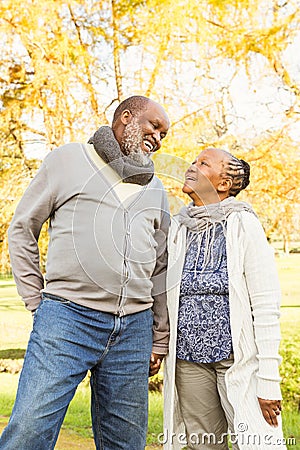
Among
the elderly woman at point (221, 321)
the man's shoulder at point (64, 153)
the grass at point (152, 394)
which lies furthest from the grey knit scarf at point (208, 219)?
the grass at point (152, 394)

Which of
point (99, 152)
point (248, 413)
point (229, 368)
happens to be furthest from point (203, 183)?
point (248, 413)

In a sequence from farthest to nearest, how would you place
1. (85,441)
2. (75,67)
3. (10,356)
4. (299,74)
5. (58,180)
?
(10,356), (75,67), (299,74), (85,441), (58,180)

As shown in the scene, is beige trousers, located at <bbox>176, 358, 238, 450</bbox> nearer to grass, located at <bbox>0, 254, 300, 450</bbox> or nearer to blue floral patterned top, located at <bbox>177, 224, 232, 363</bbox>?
blue floral patterned top, located at <bbox>177, 224, 232, 363</bbox>

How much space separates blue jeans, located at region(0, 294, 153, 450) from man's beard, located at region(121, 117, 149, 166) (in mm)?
414

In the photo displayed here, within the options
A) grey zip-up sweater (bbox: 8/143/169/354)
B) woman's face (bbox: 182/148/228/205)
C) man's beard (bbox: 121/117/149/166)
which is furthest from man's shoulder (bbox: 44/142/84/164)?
woman's face (bbox: 182/148/228/205)

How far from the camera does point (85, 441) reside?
3.61 metres

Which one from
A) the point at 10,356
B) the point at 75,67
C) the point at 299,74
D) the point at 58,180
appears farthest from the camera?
the point at 10,356

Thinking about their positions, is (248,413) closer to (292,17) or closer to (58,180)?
(58,180)

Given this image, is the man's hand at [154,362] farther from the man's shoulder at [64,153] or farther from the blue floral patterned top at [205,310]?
the man's shoulder at [64,153]

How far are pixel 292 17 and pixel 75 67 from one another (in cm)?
149

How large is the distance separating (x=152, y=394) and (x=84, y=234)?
3010 mm

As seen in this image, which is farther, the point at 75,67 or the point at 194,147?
the point at 75,67

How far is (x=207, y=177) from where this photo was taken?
6.19 ft

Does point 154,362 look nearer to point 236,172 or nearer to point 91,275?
point 91,275
